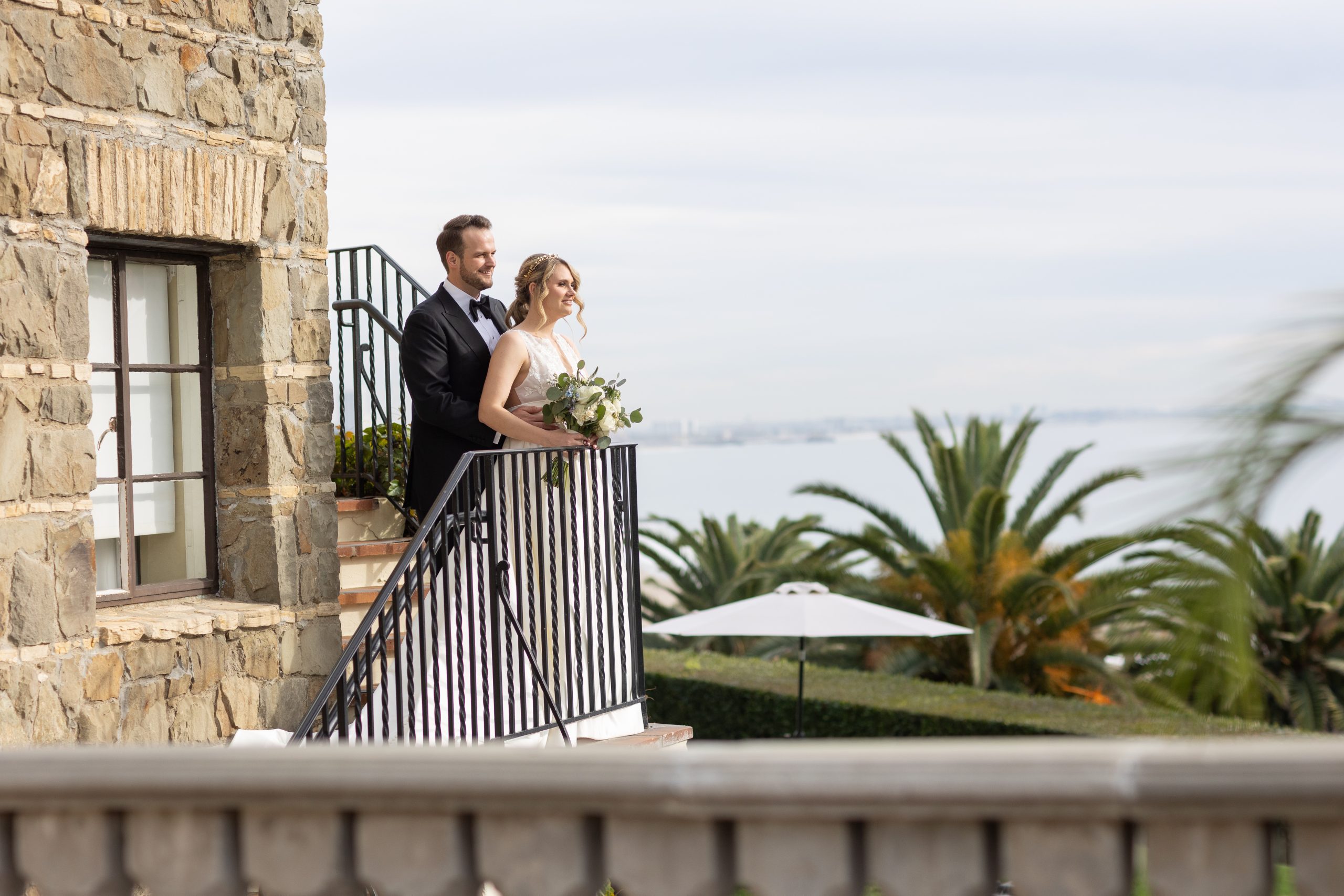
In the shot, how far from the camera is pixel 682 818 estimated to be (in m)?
1.75

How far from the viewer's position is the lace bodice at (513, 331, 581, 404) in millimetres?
6164

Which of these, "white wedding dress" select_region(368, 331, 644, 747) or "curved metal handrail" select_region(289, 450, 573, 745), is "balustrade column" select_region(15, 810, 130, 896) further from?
"white wedding dress" select_region(368, 331, 644, 747)

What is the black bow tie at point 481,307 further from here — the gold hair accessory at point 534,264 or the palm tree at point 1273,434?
the palm tree at point 1273,434

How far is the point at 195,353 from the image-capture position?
612 cm

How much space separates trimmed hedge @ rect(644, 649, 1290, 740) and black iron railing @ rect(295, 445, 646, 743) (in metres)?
6.31

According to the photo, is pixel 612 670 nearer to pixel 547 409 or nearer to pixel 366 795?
pixel 547 409

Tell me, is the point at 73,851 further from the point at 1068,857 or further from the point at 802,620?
the point at 802,620

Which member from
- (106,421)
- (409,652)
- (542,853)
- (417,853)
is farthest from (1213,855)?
(106,421)

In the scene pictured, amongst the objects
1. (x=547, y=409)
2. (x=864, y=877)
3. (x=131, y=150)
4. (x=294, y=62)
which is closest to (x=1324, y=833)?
(x=864, y=877)

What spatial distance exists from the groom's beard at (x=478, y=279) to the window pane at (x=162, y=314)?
127 centimetres

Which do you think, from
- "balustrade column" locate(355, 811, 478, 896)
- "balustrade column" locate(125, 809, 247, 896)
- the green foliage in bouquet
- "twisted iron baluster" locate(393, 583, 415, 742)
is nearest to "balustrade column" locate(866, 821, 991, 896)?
"balustrade column" locate(355, 811, 478, 896)

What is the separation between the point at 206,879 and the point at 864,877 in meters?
0.94

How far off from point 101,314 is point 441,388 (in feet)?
4.99

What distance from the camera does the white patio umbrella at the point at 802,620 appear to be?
1101 cm
